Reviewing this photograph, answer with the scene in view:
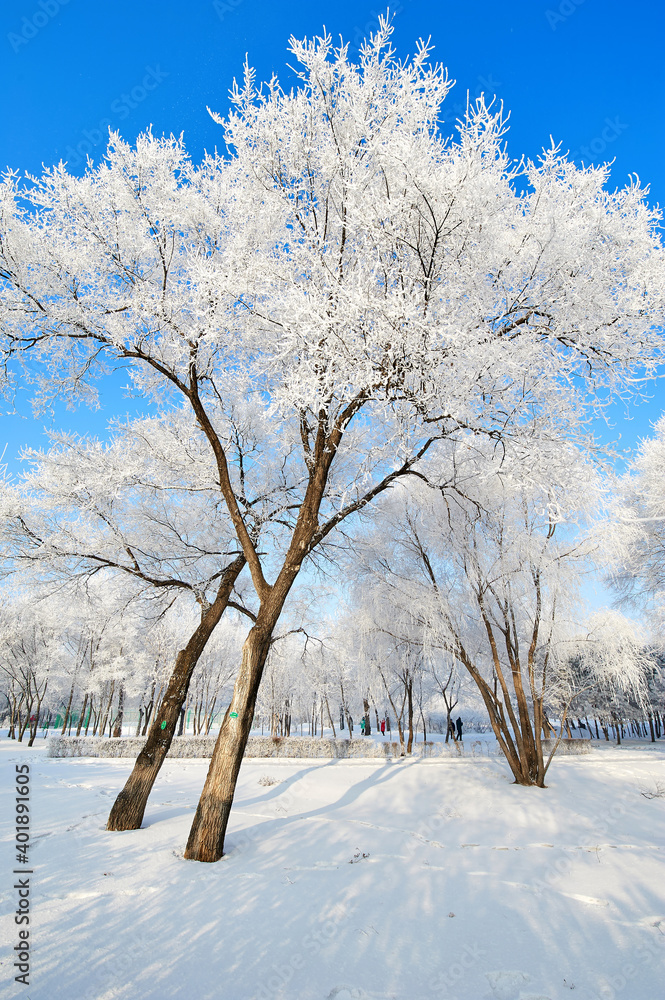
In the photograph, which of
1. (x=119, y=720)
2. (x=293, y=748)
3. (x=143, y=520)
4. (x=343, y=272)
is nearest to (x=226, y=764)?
(x=143, y=520)

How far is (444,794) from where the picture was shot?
930cm

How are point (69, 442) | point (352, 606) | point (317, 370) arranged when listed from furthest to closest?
point (352, 606) → point (69, 442) → point (317, 370)

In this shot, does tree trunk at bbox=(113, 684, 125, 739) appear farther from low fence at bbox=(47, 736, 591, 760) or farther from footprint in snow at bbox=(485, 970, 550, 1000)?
footprint in snow at bbox=(485, 970, 550, 1000)

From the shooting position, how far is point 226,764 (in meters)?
5.06

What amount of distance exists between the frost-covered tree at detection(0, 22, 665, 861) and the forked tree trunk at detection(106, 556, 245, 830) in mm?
1744

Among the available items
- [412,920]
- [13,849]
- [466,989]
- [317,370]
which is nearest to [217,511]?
[317,370]

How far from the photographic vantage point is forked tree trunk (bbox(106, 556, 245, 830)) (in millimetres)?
6113

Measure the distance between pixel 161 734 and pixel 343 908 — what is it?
3838mm

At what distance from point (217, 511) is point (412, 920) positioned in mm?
6592

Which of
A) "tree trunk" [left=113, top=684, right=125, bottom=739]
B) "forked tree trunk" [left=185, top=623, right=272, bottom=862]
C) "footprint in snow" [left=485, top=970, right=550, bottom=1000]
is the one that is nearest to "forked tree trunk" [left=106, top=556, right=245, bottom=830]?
"forked tree trunk" [left=185, top=623, right=272, bottom=862]

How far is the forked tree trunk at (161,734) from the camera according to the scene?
611 centimetres

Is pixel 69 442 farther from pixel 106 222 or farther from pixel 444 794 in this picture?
pixel 444 794

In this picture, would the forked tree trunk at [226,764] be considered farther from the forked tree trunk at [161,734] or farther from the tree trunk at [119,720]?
the tree trunk at [119,720]

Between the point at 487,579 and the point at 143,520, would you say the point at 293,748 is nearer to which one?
the point at 487,579
